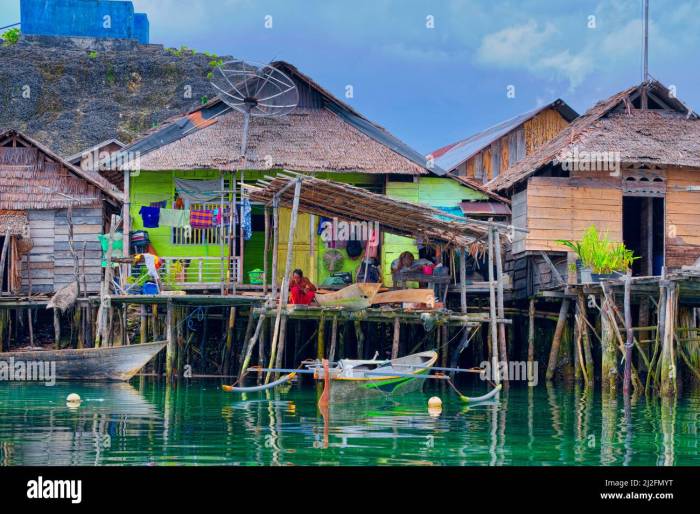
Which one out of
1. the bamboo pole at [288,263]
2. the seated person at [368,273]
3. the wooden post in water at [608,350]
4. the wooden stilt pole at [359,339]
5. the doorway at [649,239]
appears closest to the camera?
the bamboo pole at [288,263]

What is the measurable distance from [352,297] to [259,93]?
21.9 ft

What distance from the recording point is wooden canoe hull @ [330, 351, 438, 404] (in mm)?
18172

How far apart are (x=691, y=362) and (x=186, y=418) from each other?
10223mm

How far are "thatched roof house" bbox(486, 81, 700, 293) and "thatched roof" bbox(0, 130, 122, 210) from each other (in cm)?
961

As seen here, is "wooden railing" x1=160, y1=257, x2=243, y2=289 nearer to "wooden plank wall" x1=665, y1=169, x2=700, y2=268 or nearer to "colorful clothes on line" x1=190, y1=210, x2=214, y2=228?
"colorful clothes on line" x1=190, y1=210, x2=214, y2=228

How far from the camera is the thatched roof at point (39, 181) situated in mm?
27328

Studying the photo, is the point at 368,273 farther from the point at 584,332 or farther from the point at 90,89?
the point at 90,89

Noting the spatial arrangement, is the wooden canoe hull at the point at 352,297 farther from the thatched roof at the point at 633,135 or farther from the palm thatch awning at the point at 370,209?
the thatched roof at the point at 633,135

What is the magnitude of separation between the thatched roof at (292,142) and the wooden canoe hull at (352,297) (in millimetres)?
4094

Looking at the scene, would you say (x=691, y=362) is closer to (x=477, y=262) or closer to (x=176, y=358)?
(x=477, y=262)

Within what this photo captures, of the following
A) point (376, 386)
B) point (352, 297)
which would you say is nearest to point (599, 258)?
point (352, 297)

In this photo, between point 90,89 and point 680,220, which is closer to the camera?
point 680,220

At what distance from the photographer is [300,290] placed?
21922 millimetres

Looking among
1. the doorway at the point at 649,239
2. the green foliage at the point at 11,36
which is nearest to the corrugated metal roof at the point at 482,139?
the doorway at the point at 649,239
